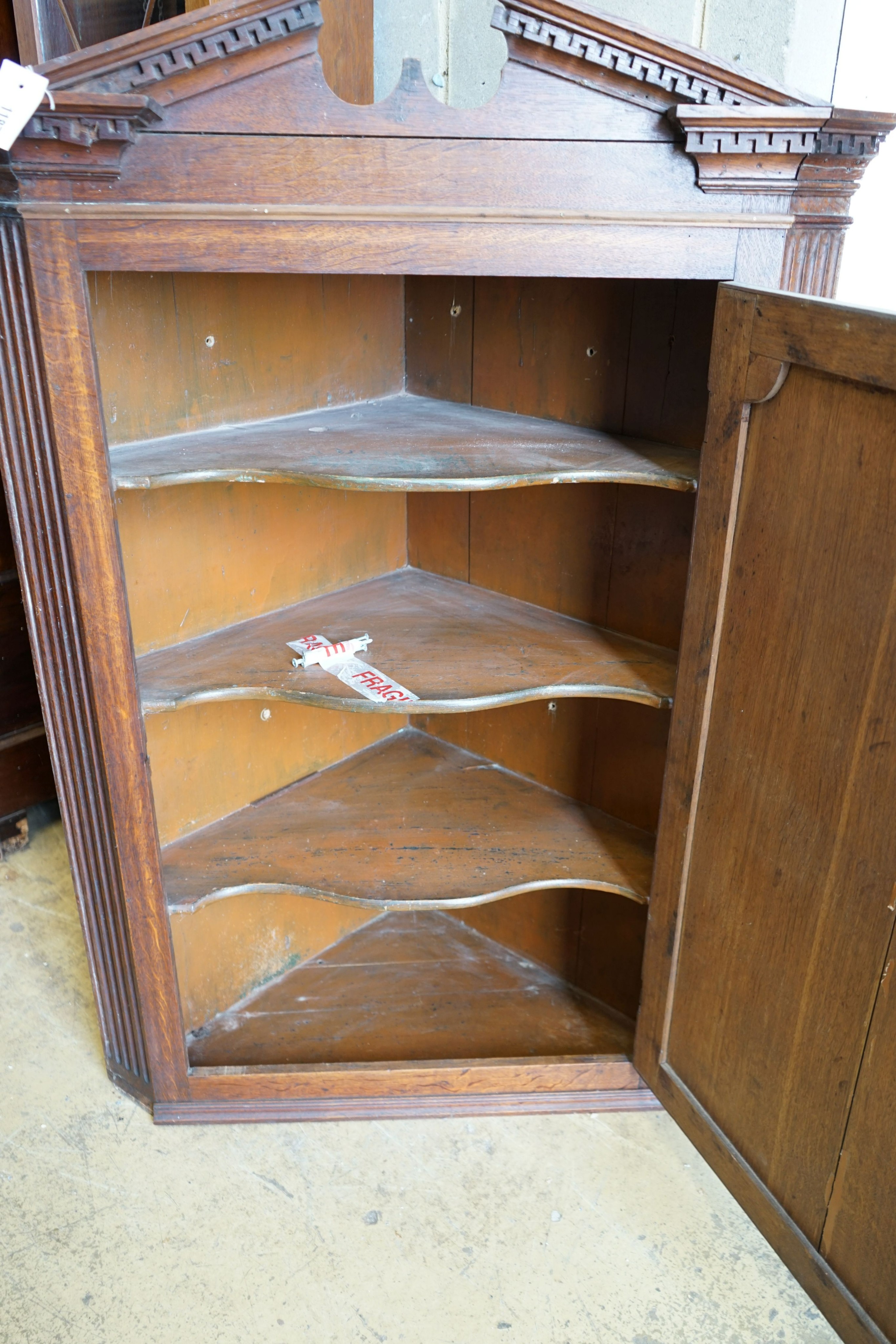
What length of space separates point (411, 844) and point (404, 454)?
0.79 metres

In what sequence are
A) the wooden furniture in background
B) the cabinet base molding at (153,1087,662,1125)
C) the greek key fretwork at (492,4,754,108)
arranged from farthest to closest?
the wooden furniture in background
the cabinet base molding at (153,1087,662,1125)
the greek key fretwork at (492,4,754,108)

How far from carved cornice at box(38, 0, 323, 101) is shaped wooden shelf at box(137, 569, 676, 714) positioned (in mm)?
907

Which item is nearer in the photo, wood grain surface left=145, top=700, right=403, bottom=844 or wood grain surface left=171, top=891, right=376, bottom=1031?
Result: wood grain surface left=145, top=700, right=403, bottom=844

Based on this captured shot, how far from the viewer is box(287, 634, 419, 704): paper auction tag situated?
5.79 feet

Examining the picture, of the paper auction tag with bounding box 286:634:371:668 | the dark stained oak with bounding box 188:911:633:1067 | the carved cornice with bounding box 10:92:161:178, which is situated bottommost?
the dark stained oak with bounding box 188:911:633:1067

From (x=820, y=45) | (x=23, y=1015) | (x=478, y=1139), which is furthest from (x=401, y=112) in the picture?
(x=23, y=1015)

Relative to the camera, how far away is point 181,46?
128 centimetres

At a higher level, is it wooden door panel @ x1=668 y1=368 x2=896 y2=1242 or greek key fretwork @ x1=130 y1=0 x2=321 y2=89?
greek key fretwork @ x1=130 y1=0 x2=321 y2=89

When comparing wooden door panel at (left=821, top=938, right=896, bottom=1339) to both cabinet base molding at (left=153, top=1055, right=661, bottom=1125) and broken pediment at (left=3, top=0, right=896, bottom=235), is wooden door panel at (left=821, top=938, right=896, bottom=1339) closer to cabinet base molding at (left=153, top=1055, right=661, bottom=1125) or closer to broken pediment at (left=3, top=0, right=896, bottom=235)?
cabinet base molding at (left=153, top=1055, right=661, bottom=1125)

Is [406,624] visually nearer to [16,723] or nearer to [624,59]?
[624,59]

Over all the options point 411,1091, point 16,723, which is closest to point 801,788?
point 411,1091

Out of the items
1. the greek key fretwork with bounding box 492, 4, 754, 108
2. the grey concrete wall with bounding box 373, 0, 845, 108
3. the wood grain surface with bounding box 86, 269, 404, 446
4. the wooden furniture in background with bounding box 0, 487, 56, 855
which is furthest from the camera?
the wooden furniture in background with bounding box 0, 487, 56, 855

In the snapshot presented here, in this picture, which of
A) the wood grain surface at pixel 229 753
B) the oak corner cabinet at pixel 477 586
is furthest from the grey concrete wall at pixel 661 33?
the wood grain surface at pixel 229 753

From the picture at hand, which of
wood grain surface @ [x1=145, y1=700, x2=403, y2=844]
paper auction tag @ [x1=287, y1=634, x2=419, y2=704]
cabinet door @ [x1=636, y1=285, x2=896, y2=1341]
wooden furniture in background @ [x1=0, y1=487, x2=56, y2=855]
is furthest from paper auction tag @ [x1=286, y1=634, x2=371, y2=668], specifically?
wooden furniture in background @ [x1=0, y1=487, x2=56, y2=855]
